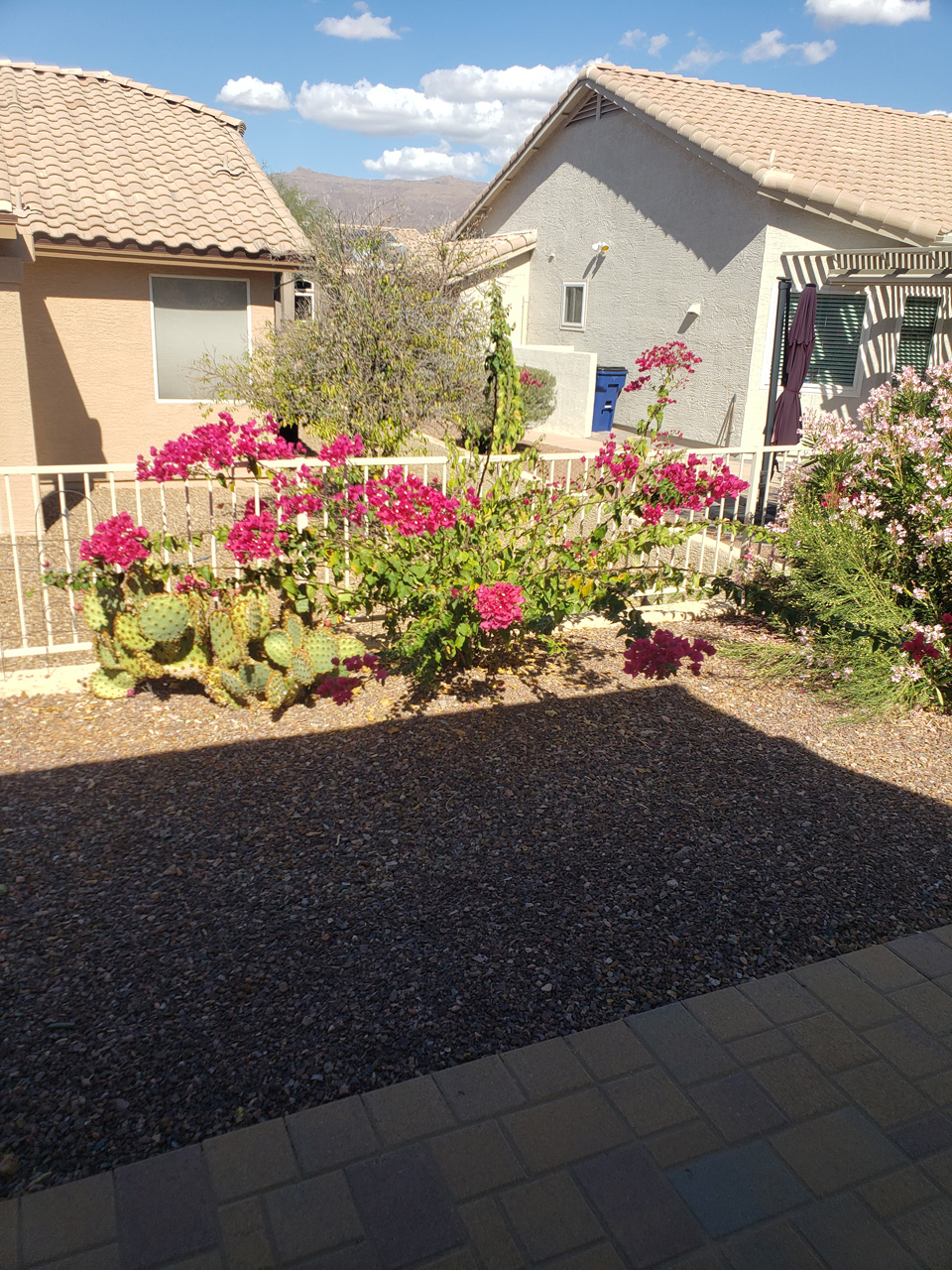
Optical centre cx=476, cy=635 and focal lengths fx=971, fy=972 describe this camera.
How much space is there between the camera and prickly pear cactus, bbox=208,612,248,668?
478 cm

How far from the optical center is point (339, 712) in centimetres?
501

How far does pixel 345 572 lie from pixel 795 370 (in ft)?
25.9

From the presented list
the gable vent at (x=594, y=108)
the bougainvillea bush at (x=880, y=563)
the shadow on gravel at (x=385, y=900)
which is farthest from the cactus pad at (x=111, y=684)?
the gable vent at (x=594, y=108)

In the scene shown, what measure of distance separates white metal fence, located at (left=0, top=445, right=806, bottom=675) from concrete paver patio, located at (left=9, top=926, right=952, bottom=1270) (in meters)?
3.15

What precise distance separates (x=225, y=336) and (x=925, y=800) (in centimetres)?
1035

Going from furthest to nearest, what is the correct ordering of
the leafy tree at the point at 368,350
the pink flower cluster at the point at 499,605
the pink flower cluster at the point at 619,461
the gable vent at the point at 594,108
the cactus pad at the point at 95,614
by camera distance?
the gable vent at the point at 594,108 → the leafy tree at the point at 368,350 → the pink flower cluster at the point at 619,461 → the cactus pad at the point at 95,614 → the pink flower cluster at the point at 499,605

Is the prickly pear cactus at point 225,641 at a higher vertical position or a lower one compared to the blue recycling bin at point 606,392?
lower

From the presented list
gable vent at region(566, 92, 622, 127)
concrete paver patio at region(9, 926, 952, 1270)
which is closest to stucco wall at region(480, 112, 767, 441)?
gable vent at region(566, 92, 622, 127)

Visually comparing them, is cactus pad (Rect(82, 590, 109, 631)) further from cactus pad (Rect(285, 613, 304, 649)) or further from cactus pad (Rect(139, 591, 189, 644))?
cactus pad (Rect(285, 613, 304, 649))

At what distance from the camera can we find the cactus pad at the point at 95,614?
16.1 ft

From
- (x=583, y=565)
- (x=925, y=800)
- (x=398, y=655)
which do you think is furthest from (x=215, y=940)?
(x=925, y=800)

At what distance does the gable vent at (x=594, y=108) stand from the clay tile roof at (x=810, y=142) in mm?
166

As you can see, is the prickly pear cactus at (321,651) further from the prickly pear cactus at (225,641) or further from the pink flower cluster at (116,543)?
the pink flower cluster at (116,543)

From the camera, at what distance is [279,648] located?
4.82 metres
